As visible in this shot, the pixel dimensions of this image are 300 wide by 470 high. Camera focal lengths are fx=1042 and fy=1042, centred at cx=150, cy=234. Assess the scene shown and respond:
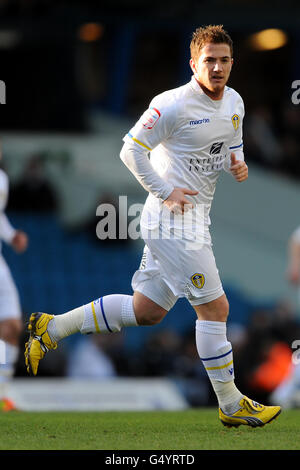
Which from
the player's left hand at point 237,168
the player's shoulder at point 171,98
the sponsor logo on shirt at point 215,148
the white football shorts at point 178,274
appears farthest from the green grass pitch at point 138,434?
the player's shoulder at point 171,98

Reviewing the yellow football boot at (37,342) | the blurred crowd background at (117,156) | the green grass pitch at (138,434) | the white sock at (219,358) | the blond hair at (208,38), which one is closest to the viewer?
the green grass pitch at (138,434)

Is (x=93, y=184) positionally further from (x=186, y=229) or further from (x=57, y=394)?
(x=186, y=229)

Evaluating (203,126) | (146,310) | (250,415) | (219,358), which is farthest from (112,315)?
(203,126)

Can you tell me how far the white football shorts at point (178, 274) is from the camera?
21.0ft

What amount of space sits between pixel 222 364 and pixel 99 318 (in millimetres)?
848

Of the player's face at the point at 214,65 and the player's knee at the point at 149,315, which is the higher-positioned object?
the player's face at the point at 214,65

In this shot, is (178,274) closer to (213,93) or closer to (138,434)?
(138,434)

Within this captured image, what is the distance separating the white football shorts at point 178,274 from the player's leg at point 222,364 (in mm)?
95

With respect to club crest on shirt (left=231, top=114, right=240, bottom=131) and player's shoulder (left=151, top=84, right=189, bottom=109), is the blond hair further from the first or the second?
club crest on shirt (left=231, top=114, right=240, bottom=131)

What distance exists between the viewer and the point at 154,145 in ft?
21.1

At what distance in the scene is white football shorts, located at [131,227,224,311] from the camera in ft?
21.0

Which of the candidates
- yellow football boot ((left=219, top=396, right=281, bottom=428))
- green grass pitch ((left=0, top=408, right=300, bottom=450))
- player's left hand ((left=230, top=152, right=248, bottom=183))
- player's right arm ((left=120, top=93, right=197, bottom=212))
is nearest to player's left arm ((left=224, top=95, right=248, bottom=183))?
player's left hand ((left=230, top=152, right=248, bottom=183))

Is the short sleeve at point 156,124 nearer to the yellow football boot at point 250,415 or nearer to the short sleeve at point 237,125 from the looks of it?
the short sleeve at point 237,125

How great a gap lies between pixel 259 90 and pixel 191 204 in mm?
17565
